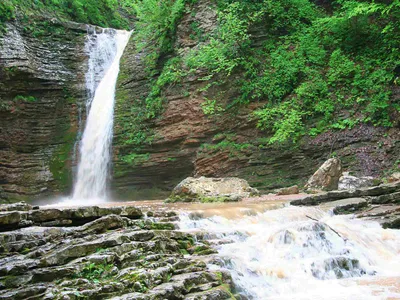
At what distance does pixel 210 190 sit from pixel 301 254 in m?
6.32

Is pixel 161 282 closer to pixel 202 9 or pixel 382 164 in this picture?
pixel 382 164

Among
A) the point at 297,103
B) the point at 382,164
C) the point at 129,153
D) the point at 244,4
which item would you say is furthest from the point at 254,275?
the point at 244,4

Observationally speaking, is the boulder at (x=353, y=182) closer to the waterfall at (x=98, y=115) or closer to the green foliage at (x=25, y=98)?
the waterfall at (x=98, y=115)

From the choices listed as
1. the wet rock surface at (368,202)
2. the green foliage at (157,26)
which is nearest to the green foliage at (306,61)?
the green foliage at (157,26)

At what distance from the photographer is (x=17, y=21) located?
1858cm

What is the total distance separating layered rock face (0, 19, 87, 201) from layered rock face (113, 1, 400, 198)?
2.59 m

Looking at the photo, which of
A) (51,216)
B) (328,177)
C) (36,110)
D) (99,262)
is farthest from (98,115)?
(99,262)

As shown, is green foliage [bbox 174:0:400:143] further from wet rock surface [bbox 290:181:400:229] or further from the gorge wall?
wet rock surface [bbox 290:181:400:229]

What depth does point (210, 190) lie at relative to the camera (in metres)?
12.6

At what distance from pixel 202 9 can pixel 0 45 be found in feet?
31.3

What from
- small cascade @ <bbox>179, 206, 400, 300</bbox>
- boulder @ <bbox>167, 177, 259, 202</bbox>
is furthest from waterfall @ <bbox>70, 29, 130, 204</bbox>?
small cascade @ <bbox>179, 206, 400, 300</bbox>

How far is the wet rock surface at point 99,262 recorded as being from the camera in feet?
13.8

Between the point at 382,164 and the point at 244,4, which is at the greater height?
the point at 244,4

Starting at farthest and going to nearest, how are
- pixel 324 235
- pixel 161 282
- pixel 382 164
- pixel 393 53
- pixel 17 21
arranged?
pixel 17 21 < pixel 393 53 < pixel 382 164 < pixel 324 235 < pixel 161 282
